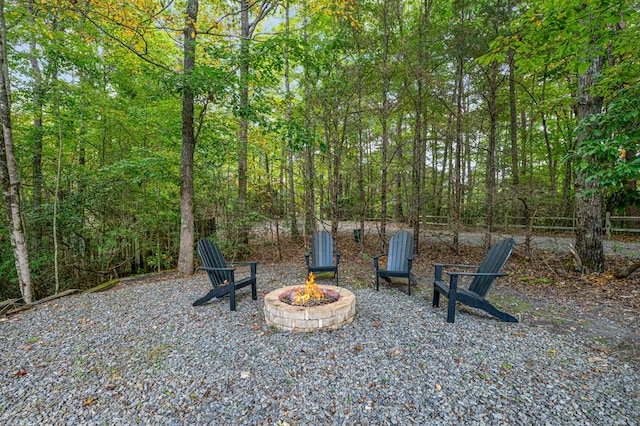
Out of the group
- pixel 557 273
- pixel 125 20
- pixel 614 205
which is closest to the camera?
pixel 125 20

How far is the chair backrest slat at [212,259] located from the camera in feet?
11.1

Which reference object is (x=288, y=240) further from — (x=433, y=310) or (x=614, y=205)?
(x=614, y=205)

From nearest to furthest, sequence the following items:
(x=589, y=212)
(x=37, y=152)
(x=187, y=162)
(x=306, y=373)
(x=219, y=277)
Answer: (x=306, y=373), (x=219, y=277), (x=589, y=212), (x=187, y=162), (x=37, y=152)

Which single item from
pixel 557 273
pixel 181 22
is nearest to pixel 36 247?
pixel 181 22

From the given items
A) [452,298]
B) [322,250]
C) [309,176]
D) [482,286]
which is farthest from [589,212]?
[309,176]

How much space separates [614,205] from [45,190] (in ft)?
43.7

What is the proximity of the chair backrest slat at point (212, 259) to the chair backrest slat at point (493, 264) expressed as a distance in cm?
298

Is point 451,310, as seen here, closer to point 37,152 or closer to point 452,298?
point 452,298

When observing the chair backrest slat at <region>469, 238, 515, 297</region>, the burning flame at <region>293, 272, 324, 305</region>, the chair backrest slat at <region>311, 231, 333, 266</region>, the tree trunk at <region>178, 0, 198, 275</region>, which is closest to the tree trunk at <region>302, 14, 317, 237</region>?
the chair backrest slat at <region>311, 231, 333, 266</region>

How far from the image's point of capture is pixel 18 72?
480 cm

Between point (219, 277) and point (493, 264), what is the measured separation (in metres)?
3.32

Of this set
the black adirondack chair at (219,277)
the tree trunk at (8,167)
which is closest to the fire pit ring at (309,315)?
the black adirondack chair at (219,277)

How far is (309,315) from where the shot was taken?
8.44ft

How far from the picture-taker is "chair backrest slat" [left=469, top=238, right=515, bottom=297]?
2.82m
